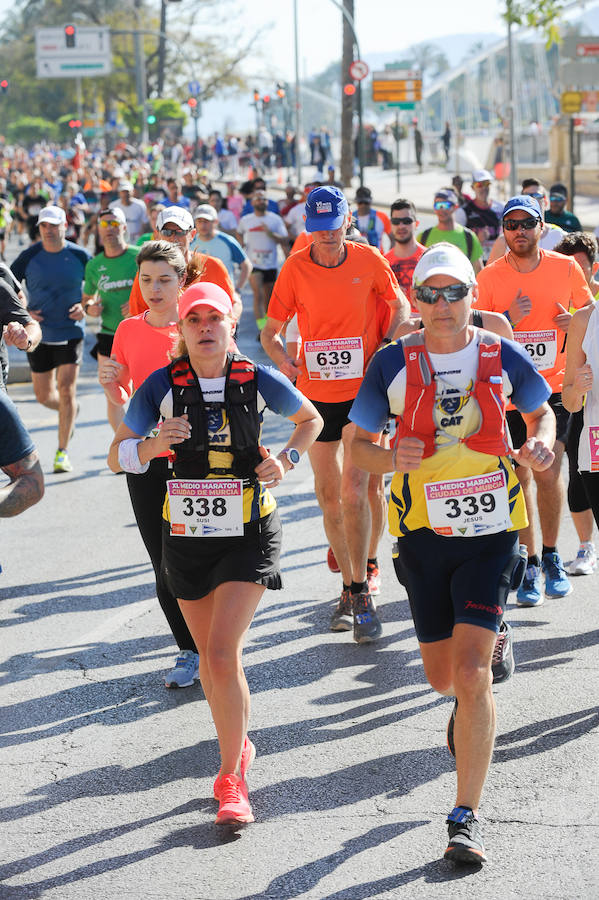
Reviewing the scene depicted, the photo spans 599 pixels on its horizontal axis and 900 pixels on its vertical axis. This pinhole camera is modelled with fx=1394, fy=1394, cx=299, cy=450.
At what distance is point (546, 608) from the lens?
24.6 ft

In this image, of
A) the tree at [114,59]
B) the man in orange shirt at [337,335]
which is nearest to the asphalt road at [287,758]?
the man in orange shirt at [337,335]

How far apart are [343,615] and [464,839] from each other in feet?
9.23

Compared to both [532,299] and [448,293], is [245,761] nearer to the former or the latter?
[448,293]

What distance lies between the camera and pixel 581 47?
38.2 m

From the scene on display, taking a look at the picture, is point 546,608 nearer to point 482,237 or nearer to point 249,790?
point 249,790

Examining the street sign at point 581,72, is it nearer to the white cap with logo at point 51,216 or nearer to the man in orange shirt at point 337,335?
→ the white cap with logo at point 51,216

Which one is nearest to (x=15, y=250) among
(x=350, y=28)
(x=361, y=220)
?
(x=350, y=28)

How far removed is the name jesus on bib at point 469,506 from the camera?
15.6 ft

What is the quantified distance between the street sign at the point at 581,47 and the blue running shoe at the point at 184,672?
34322 mm

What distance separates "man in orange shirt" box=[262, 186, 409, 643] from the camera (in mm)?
7141

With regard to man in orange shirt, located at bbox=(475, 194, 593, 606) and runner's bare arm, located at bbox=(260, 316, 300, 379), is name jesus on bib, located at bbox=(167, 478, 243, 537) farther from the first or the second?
man in orange shirt, located at bbox=(475, 194, 593, 606)

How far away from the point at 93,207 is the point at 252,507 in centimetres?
3124

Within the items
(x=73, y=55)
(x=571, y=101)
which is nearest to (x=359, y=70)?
(x=571, y=101)

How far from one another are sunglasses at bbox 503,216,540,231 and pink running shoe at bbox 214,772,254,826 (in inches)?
142
